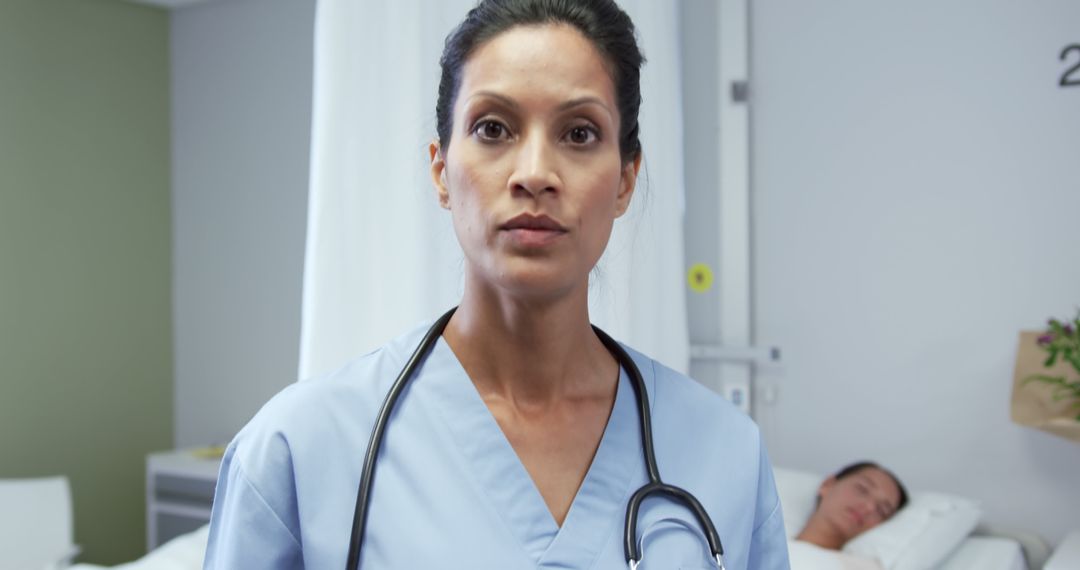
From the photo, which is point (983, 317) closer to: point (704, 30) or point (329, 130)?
point (704, 30)

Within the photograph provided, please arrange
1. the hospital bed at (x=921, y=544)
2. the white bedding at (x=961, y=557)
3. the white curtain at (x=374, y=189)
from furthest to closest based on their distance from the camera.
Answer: the hospital bed at (x=921, y=544), the white bedding at (x=961, y=557), the white curtain at (x=374, y=189)

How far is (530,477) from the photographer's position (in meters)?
0.94

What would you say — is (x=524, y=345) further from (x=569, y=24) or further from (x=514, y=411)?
(x=569, y=24)

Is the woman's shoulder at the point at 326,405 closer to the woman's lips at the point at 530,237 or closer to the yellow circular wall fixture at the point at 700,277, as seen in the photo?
the woman's lips at the point at 530,237

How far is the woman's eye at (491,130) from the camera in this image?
911 mm

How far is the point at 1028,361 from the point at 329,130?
159cm

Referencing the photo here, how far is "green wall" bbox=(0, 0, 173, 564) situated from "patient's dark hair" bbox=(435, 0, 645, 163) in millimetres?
2867

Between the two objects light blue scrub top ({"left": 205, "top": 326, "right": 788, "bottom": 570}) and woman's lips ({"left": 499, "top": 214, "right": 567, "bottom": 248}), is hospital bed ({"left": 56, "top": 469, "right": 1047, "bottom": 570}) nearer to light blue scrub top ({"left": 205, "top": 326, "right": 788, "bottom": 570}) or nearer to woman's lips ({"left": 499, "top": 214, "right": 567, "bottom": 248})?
light blue scrub top ({"left": 205, "top": 326, "right": 788, "bottom": 570})

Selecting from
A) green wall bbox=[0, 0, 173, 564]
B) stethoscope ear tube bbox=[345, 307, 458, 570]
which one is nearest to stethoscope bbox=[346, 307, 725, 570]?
stethoscope ear tube bbox=[345, 307, 458, 570]

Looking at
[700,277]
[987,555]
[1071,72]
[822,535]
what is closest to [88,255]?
[700,277]

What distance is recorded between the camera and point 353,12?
5.59ft

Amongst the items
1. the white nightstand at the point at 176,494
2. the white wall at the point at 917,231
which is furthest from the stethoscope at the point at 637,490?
the white nightstand at the point at 176,494

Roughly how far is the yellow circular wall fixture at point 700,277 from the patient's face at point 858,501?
62 cm

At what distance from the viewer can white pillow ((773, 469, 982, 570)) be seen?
213 cm
